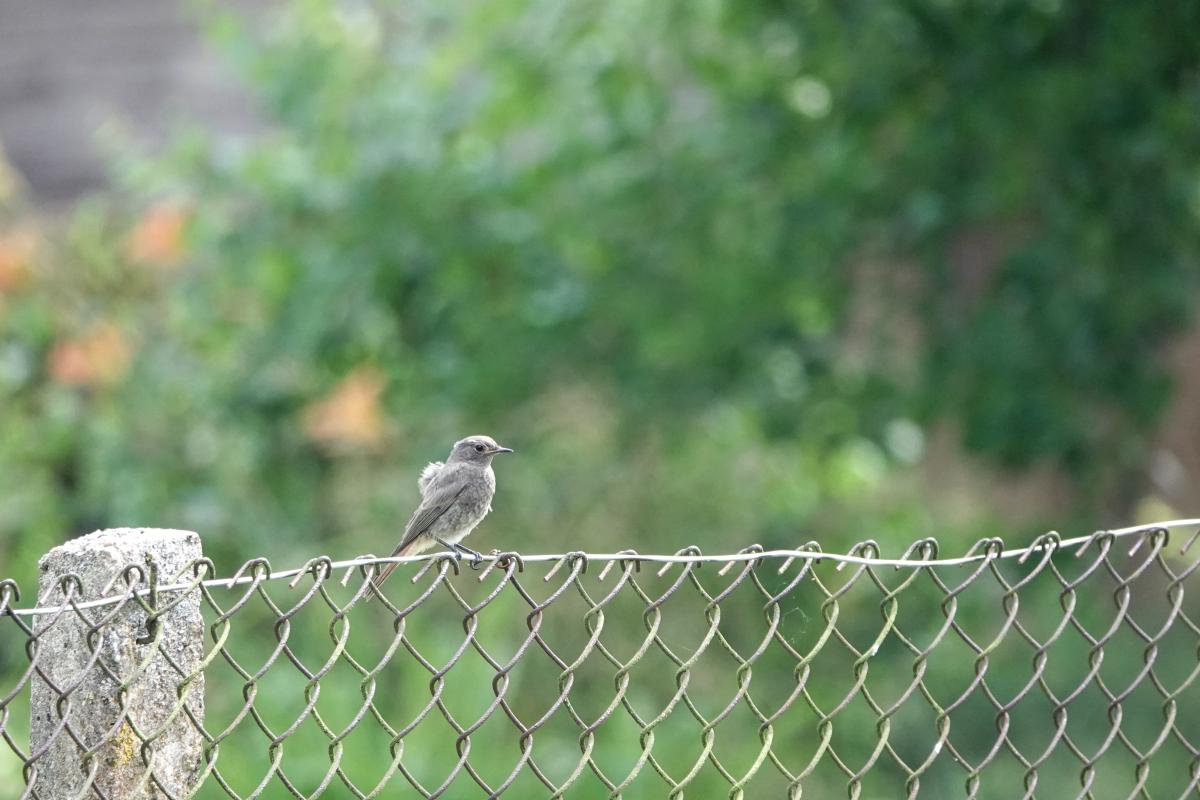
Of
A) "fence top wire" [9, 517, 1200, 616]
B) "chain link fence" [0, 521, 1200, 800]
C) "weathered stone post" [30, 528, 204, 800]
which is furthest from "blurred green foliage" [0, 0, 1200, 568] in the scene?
"weathered stone post" [30, 528, 204, 800]

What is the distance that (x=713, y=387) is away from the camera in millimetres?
6758

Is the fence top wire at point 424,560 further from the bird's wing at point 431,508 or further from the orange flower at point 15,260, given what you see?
the orange flower at point 15,260

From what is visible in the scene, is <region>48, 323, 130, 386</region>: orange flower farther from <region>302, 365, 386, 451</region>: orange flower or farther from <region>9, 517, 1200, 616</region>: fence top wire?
<region>9, 517, 1200, 616</region>: fence top wire

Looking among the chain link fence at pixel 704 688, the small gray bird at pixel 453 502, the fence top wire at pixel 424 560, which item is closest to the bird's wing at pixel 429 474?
the small gray bird at pixel 453 502

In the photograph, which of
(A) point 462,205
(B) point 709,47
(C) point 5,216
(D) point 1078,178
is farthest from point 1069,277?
(C) point 5,216

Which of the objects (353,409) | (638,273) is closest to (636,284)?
(638,273)

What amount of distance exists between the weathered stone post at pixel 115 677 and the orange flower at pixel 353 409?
538cm

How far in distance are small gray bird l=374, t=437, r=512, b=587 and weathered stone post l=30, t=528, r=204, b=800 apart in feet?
6.40

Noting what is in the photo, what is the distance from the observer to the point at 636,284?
263 inches

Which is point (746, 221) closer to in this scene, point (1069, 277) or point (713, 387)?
point (713, 387)

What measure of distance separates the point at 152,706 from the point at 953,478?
7.56 meters

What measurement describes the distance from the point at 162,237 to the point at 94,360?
0.75 m

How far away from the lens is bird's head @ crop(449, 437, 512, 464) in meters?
4.34

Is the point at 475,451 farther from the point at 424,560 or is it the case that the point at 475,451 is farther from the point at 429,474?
the point at 424,560
